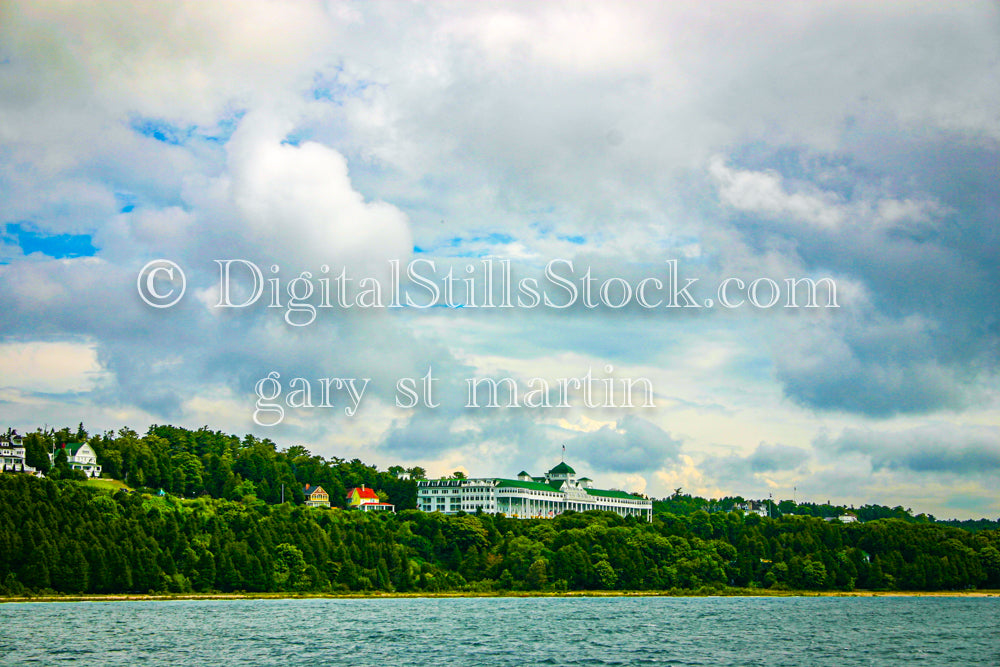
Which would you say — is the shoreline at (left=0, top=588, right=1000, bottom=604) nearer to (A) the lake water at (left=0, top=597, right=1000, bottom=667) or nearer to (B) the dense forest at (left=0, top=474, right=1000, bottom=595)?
(B) the dense forest at (left=0, top=474, right=1000, bottom=595)

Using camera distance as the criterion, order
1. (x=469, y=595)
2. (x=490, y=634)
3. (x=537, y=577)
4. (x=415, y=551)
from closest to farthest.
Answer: (x=490, y=634) < (x=469, y=595) < (x=537, y=577) < (x=415, y=551)

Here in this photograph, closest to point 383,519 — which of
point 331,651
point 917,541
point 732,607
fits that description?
point 732,607

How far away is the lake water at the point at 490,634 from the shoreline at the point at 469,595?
549 centimetres

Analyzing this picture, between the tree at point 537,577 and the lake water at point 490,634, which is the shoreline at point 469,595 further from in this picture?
the lake water at point 490,634

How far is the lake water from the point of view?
67.0 meters

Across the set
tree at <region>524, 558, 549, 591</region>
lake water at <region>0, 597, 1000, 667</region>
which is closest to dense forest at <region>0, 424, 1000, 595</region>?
tree at <region>524, 558, 549, 591</region>

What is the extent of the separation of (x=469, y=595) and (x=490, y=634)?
221 ft

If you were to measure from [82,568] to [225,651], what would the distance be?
65217 millimetres

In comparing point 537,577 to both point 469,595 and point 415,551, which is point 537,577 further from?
point 415,551

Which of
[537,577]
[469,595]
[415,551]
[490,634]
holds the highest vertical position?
[415,551]

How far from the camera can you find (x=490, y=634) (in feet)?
277

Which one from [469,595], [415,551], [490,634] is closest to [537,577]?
[469,595]

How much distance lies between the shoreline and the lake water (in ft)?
18.0

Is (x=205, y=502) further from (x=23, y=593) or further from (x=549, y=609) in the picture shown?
(x=549, y=609)
